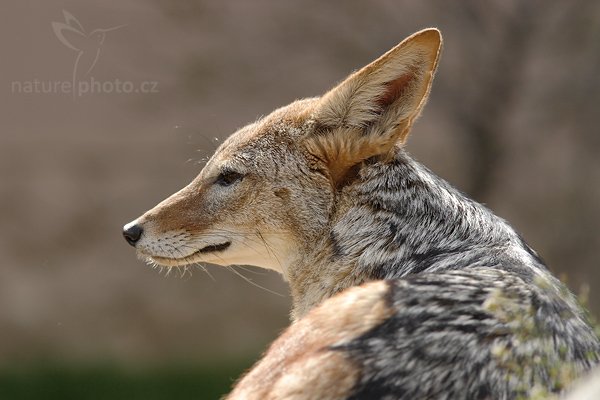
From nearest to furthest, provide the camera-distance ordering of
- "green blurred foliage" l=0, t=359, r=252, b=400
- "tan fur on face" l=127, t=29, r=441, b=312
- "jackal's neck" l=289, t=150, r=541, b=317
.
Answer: "jackal's neck" l=289, t=150, r=541, b=317 → "tan fur on face" l=127, t=29, r=441, b=312 → "green blurred foliage" l=0, t=359, r=252, b=400

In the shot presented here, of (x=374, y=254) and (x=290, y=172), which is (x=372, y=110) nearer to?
(x=290, y=172)

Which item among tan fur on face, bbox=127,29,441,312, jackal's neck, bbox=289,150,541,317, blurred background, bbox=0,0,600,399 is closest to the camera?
jackal's neck, bbox=289,150,541,317

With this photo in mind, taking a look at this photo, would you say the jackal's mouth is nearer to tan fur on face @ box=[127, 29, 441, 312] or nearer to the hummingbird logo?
tan fur on face @ box=[127, 29, 441, 312]

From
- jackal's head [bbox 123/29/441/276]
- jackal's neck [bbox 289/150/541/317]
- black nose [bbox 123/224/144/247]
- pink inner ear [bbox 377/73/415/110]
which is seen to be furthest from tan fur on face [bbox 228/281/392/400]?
black nose [bbox 123/224/144/247]

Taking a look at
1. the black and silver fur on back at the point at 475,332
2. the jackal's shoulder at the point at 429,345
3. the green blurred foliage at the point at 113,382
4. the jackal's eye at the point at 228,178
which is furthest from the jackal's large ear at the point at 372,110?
the green blurred foliage at the point at 113,382

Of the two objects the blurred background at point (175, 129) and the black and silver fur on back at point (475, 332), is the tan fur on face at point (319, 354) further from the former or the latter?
the blurred background at point (175, 129)

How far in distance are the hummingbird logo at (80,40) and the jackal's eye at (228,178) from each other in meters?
5.65

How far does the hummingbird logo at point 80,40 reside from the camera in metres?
10.3

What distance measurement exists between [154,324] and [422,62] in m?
6.71

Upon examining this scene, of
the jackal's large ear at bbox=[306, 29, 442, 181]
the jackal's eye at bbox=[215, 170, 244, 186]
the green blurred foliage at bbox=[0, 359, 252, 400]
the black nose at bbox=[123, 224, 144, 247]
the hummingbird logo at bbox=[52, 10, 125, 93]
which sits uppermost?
the hummingbird logo at bbox=[52, 10, 125, 93]

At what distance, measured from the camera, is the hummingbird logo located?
33.8 ft

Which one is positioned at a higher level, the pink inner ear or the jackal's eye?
the pink inner ear

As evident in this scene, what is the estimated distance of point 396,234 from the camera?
14.8ft

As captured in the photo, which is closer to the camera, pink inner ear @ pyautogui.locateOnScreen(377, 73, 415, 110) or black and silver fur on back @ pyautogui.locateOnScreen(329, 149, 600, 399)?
black and silver fur on back @ pyautogui.locateOnScreen(329, 149, 600, 399)
